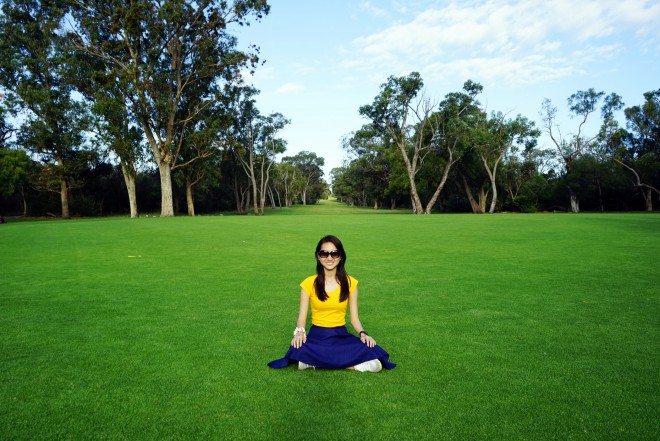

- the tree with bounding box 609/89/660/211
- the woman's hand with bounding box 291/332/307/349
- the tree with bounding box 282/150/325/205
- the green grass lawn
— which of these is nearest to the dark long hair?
the woman's hand with bounding box 291/332/307/349

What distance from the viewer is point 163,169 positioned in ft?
131

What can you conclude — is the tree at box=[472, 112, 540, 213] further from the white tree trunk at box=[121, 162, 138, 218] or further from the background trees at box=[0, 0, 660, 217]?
the white tree trunk at box=[121, 162, 138, 218]

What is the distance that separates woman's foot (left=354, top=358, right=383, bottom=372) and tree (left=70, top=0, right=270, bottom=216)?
3772 cm

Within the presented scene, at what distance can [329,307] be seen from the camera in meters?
→ 4.89

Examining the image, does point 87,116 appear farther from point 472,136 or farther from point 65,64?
point 472,136

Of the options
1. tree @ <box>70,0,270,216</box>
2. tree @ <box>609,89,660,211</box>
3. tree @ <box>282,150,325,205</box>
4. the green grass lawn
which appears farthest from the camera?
tree @ <box>282,150,325,205</box>

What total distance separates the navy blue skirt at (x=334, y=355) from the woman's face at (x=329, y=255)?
89cm

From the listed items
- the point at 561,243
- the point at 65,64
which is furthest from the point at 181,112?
the point at 561,243

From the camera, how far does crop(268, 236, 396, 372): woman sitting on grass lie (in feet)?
14.7

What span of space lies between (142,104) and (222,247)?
27775 millimetres

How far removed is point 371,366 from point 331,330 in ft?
2.13

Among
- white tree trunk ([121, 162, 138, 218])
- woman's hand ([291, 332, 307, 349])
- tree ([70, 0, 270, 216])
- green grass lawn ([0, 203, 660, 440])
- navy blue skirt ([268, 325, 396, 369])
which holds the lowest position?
green grass lawn ([0, 203, 660, 440])

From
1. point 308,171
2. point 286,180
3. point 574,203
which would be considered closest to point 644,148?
point 574,203

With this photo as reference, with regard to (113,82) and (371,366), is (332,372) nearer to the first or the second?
(371,366)
